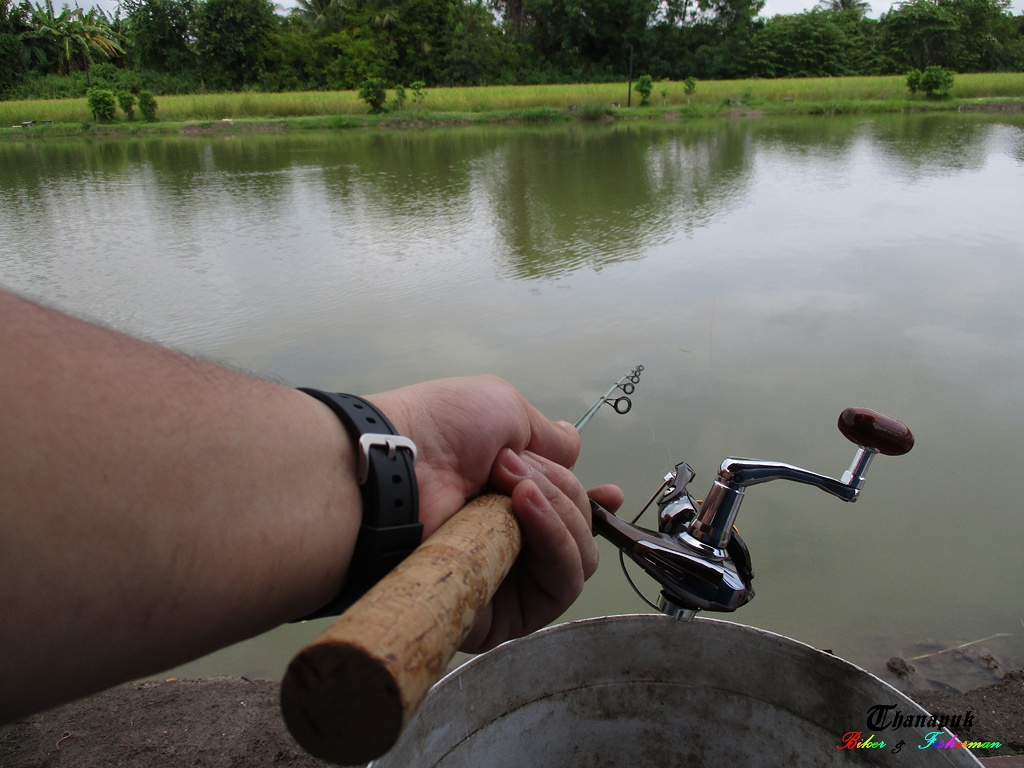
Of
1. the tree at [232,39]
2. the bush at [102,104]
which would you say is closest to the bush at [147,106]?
the bush at [102,104]

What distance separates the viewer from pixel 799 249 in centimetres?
482

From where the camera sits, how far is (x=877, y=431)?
0.91m

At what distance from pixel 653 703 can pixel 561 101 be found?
87.7ft

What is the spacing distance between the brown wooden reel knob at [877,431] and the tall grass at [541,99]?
24853 mm

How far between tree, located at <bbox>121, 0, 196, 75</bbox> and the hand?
40105 millimetres

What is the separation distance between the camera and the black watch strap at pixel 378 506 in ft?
1.99

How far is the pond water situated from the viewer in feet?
6.41

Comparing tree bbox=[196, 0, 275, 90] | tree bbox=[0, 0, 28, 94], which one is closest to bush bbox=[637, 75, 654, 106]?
A: tree bbox=[196, 0, 275, 90]

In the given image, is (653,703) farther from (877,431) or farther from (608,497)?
(877,431)

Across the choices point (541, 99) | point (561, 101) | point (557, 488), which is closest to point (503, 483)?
point (557, 488)

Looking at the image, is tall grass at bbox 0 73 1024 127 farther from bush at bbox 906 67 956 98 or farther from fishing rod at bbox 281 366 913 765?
fishing rod at bbox 281 366 913 765

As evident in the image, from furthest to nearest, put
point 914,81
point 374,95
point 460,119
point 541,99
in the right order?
point 541,99 < point 914,81 < point 374,95 < point 460,119

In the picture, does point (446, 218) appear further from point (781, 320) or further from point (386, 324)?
point (781, 320)

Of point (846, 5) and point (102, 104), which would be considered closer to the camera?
point (102, 104)
